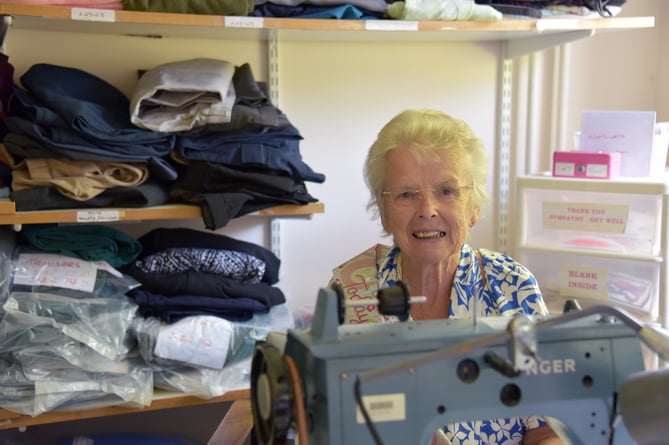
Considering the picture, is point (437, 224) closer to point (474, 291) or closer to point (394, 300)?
point (474, 291)

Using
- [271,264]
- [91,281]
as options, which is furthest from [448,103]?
[91,281]

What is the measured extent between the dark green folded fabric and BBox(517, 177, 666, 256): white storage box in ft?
2.92

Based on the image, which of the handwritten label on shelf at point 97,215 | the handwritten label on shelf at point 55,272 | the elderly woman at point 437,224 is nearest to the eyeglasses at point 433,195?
the elderly woman at point 437,224

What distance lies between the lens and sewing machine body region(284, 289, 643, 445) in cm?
85

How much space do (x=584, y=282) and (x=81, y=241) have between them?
128 centimetres

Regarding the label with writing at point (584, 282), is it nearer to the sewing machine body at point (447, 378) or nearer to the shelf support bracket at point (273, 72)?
the shelf support bracket at point (273, 72)

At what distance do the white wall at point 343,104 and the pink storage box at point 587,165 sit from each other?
0.39 metres

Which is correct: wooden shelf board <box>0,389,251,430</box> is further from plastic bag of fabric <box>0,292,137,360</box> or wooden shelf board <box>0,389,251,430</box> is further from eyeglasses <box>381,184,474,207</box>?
eyeglasses <box>381,184,474,207</box>

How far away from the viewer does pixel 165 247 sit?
193 cm

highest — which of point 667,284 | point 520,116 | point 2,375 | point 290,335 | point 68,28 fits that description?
point 68,28

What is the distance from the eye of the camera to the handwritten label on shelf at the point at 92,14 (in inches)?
64.6

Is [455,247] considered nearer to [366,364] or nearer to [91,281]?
[366,364]

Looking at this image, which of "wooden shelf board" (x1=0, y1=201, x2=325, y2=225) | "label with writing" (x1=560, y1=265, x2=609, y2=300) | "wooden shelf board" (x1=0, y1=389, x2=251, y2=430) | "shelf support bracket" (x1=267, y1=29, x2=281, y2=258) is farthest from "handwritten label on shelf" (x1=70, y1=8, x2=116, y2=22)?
"label with writing" (x1=560, y1=265, x2=609, y2=300)

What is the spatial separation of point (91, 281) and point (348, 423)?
1.07 meters
